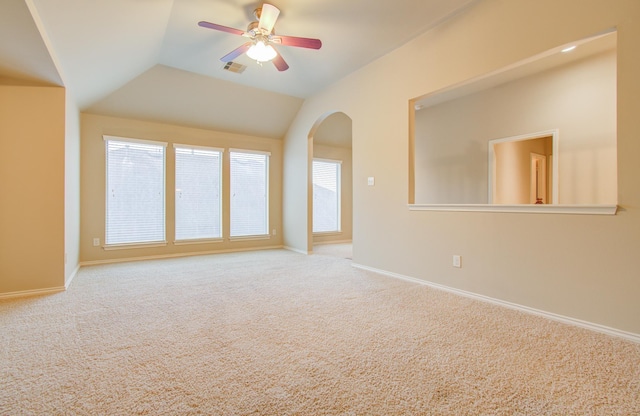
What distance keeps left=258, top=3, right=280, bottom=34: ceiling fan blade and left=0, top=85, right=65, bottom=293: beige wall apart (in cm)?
→ 233

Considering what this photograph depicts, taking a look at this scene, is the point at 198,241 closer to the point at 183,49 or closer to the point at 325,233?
the point at 325,233

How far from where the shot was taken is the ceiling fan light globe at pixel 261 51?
10.2 feet

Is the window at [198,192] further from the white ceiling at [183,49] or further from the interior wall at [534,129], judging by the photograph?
the interior wall at [534,129]

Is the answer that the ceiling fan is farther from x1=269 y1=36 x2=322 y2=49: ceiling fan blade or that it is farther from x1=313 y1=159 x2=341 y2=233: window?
x1=313 y1=159 x2=341 y2=233: window

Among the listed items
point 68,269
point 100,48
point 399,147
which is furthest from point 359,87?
point 68,269

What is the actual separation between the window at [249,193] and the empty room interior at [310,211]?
0.17ft

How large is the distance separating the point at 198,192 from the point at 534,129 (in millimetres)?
5622

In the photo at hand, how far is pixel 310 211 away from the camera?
557cm

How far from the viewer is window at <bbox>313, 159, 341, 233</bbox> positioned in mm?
7051

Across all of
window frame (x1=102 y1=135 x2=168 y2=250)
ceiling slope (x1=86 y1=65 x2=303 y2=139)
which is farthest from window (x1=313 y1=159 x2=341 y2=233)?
window frame (x1=102 y1=135 x2=168 y2=250)

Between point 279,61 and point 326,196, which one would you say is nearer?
point 279,61

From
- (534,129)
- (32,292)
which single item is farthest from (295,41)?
(32,292)

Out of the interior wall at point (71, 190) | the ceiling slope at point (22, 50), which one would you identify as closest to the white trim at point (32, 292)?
the interior wall at point (71, 190)

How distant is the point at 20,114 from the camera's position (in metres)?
3.01
